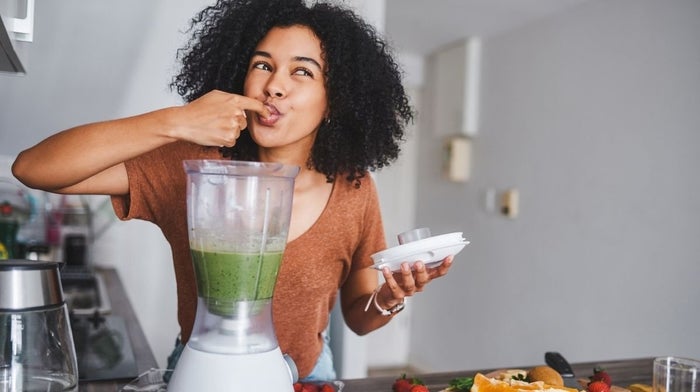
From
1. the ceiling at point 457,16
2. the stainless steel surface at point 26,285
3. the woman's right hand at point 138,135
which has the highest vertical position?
Result: the ceiling at point 457,16

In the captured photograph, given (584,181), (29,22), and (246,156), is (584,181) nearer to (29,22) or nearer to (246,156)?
(246,156)

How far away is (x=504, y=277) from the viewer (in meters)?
3.02

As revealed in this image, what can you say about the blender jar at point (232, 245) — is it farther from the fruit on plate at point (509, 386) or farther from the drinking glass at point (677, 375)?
the drinking glass at point (677, 375)

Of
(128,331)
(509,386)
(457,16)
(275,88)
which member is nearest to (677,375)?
(509,386)

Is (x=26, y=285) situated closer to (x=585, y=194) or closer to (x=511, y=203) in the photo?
(x=585, y=194)

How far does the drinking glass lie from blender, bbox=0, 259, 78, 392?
81 centimetres

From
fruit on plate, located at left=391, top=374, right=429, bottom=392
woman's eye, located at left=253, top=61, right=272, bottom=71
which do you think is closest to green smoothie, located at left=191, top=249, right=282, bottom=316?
fruit on plate, located at left=391, top=374, right=429, bottom=392

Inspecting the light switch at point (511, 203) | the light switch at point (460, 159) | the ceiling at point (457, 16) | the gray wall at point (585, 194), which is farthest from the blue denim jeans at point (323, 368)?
the light switch at point (460, 159)

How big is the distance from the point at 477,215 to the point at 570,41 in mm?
1038

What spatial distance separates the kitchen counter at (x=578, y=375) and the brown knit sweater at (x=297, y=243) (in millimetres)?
144

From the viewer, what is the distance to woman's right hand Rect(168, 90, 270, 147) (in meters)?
0.80

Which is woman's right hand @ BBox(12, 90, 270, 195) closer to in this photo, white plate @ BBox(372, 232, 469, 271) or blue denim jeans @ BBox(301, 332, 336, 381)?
white plate @ BBox(372, 232, 469, 271)

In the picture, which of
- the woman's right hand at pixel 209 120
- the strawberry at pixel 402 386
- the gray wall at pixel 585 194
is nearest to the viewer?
the woman's right hand at pixel 209 120

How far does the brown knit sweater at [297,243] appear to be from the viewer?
1.03 meters
